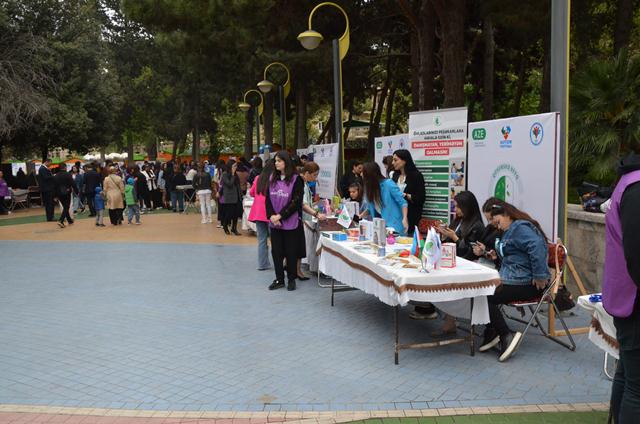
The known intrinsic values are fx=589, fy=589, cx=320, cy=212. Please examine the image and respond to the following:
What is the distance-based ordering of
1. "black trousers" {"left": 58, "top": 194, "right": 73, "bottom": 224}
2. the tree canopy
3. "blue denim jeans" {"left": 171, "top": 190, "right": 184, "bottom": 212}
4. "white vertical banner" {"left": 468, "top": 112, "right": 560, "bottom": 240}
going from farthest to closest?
"blue denim jeans" {"left": 171, "top": 190, "right": 184, "bottom": 212} < "black trousers" {"left": 58, "top": 194, "right": 73, "bottom": 224} < the tree canopy < "white vertical banner" {"left": 468, "top": 112, "right": 560, "bottom": 240}

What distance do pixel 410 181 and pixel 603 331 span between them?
14.1 feet

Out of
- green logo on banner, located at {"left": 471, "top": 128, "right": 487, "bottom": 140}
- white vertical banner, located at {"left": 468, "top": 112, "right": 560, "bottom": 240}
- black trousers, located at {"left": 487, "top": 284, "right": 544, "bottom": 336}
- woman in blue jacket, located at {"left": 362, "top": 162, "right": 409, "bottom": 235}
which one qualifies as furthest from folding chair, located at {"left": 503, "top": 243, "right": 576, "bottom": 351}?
woman in blue jacket, located at {"left": 362, "top": 162, "right": 409, "bottom": 235}

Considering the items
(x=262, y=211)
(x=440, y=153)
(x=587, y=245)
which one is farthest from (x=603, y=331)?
(x=262, y=211)

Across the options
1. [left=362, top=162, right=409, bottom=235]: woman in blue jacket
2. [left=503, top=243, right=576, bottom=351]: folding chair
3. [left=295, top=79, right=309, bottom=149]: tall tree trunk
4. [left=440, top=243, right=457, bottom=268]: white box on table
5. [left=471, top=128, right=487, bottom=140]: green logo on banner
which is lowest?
[left=503, top=243, right=576, bottom=351]: folding chair

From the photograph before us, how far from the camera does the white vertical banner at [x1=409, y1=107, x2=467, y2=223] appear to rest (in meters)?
7.77

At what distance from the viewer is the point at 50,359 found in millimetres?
5555

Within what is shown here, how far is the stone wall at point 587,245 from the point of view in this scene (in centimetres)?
679

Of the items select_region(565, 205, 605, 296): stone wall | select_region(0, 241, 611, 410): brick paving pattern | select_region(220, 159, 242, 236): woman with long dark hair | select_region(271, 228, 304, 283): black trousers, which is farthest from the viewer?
select_region(220, 159, 242, 236): woman with long dark hair

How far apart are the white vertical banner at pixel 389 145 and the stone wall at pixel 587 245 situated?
3.02m

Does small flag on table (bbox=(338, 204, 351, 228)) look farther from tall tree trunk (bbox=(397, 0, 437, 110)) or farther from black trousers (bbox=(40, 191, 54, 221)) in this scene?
black trousers (bbox=(40, 191, 54, 221))

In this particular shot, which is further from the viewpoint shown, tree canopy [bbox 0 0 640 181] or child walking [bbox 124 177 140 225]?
Answer: child walking [bbox 124 177 140 225]

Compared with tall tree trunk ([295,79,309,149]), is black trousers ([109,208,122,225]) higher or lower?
lower

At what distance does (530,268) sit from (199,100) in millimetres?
38442

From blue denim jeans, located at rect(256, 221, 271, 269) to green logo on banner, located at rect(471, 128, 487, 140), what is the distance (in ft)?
12.3
